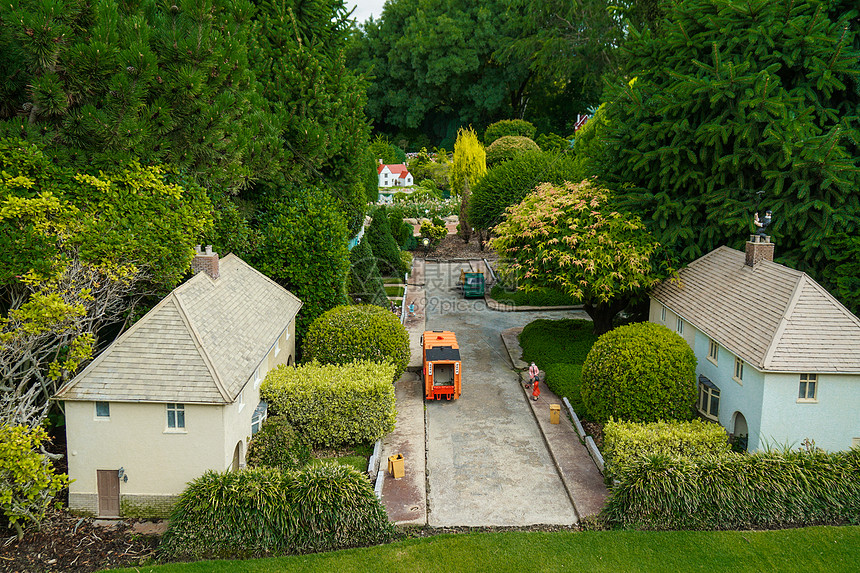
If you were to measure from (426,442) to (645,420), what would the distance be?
267 inches

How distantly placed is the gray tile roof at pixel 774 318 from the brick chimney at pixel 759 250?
26cm

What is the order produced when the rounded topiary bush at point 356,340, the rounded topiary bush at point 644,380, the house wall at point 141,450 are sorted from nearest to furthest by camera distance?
1. the house wall at point 141,450
2. the rounded topiary bush at point 644,380
3. the rounded topiary bush at point 356,340

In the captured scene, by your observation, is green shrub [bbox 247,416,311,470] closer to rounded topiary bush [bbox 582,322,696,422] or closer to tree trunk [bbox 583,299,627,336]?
rounded topiary bush [bbox 582,322,696,422]

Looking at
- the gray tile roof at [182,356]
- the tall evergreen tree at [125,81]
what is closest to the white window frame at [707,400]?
the gray tile roof at [182,356]

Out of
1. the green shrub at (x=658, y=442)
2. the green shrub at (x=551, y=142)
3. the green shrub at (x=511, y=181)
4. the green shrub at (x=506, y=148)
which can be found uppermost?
the green shrub at (x=551, y=142)

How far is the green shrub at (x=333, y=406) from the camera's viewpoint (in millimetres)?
19672

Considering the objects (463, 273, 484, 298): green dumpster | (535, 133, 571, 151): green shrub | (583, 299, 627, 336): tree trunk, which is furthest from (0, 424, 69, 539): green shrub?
(535, 133, 571, 151): green shrub

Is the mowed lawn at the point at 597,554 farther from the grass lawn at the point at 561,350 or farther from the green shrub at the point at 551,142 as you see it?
the green shrub at the point at 551,142

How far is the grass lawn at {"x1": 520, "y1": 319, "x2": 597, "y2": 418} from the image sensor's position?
2461cm

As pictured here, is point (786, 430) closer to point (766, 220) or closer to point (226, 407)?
point (766, 220)

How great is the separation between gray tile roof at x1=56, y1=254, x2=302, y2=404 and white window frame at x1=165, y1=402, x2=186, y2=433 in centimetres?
36

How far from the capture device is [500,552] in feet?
49.8

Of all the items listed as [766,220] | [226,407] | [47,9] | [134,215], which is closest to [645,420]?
[766,220]

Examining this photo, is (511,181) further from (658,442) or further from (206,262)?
(658,442)
